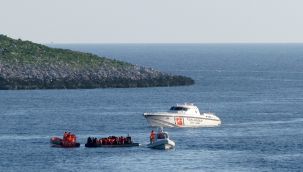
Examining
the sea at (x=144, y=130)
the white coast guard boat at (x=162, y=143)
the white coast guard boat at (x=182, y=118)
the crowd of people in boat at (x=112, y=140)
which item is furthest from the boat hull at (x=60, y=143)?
the white coast guard boat at (x=182, y=118)

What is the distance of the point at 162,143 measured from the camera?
11181 cm

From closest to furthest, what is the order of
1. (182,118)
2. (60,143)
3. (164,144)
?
1. (164,144)
2. (60,143)
3. (182,118)

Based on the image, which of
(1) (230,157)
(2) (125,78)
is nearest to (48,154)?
(1) (230,157)

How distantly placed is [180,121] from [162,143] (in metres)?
19.4

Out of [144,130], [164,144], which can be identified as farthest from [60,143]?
[144,130]

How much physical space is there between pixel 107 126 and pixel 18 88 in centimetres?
5591

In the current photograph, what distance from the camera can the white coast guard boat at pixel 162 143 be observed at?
112 metres

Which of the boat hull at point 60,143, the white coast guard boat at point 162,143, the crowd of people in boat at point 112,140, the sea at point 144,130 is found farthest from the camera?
the crowd of people in boat at point 112,140

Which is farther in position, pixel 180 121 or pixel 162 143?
pixel 180 121

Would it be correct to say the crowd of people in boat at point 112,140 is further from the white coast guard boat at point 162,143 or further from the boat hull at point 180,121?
the boat hull at point 180,121

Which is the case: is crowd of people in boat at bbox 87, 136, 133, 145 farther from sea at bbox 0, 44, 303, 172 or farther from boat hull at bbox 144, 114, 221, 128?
boat hull at bbox 144, 114, 221, 128

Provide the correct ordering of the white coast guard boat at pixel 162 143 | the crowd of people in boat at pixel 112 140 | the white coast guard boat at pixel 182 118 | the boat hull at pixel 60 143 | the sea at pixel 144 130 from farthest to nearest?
the white coast guard boat at pixel 182 118, the crowd of people in boat at pixel 112 140, the boat hull at pixel 60 143, the white coast guard boat at pixel 162 143, the sea at pixel 144 130

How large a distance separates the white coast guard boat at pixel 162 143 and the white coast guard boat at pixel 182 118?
1598 centimetres

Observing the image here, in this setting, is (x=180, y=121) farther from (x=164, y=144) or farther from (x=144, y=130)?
(x=164, y=144)
